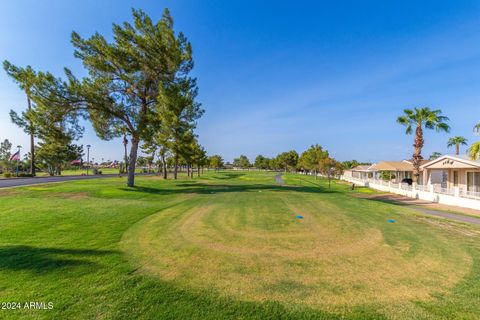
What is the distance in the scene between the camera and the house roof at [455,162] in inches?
714

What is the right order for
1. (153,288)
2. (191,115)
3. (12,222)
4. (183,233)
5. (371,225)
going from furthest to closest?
(191,115) < (371,225) < (12,222) < (183,233) < (153,288)

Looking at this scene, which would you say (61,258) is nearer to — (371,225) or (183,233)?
(183,233)

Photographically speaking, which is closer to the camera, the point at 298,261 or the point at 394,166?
the point at 298,261

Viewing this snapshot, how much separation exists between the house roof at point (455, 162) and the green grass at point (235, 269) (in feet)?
47.3

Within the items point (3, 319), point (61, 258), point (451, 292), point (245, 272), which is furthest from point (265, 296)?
point (61, 258)

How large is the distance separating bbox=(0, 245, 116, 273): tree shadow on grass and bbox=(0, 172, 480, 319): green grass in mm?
27

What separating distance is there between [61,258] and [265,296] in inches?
203

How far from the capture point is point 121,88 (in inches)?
800

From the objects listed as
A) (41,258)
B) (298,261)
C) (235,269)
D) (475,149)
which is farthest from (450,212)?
(41,258)

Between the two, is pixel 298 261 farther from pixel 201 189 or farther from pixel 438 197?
pixel 438 197

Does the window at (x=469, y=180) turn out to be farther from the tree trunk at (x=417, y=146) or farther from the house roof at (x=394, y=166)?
the house roof at (x=394, y=166)

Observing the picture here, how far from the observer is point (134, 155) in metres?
21.1

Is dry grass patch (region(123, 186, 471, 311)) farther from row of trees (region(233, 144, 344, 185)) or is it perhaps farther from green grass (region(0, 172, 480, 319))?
Answer: row of trees (region(233, 144, 344, 185))

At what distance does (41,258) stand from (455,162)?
98.6 ft
